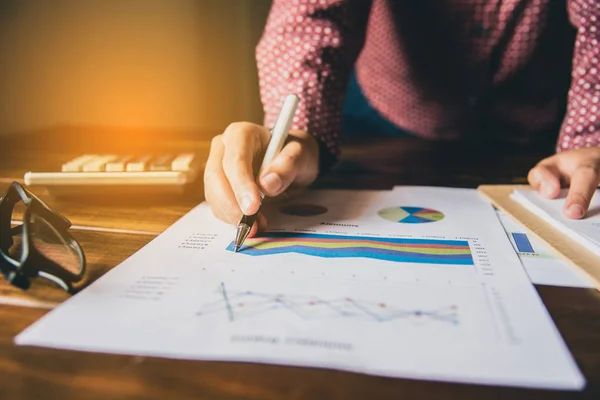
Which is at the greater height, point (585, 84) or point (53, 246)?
point (585, 84)

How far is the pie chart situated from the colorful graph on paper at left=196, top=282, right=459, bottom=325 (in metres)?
0.17

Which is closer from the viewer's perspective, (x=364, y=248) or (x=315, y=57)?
(x=364, y=248)

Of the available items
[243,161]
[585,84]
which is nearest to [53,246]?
[243,161]

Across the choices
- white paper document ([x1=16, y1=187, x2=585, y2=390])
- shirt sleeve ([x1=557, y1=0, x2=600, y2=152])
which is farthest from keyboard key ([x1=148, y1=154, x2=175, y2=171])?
shirt sleeve ([x1=557, y1=0, x2=600, y2=152])

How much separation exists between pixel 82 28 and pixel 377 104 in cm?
58

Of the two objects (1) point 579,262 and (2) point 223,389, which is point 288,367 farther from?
(1) point 579,262

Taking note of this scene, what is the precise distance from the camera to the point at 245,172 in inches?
17.0

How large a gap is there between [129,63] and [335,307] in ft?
3.05

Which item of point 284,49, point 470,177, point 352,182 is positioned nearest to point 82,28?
point 284,49

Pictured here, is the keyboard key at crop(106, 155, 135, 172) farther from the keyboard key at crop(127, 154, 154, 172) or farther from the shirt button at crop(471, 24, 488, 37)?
the shirt button at crop(471, 24, 488, 37)

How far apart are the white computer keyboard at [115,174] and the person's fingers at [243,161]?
58 mm

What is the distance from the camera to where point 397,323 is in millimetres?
260

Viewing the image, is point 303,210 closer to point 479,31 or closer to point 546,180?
point 546,180

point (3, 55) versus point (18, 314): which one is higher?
point (3, 55)
